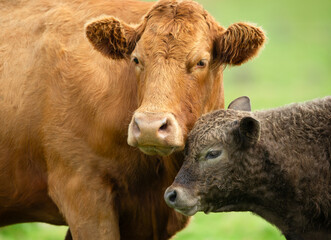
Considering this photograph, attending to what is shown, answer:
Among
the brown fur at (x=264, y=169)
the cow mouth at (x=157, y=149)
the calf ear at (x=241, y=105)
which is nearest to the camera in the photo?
the cow mouth at (x=157, y=149)

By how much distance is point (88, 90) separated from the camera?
8102mm

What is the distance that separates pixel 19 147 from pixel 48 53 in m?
1.13

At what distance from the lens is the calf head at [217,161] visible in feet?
24.7

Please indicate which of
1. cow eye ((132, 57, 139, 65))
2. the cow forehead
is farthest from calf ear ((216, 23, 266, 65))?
cow eye ((132, 57, 139, 65))

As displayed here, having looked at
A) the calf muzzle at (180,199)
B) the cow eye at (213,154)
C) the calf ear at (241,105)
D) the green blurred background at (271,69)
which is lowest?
the green blurred background at (271,69)

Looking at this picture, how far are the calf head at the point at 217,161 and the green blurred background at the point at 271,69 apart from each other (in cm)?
476

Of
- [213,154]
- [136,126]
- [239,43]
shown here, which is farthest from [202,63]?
[136,126]

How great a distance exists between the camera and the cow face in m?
6.96

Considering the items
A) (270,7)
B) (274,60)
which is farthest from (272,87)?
(270,7)

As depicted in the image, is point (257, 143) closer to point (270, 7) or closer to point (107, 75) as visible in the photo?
point (107, 75)

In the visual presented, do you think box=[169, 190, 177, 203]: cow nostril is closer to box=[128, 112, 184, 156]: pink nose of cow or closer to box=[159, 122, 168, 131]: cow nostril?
box=[128, 112, 184, 156]: pink nose of cow

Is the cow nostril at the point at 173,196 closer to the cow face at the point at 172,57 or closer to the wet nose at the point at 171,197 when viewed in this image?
the wet nose at the point at 171,197

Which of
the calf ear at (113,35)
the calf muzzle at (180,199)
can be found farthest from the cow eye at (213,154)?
the calf ear at (113,35)

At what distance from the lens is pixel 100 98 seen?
8.05 meters
